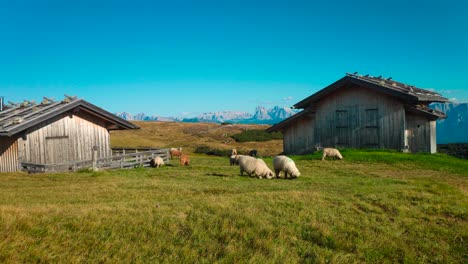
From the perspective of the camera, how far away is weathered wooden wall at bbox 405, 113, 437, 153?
30422 millimetres

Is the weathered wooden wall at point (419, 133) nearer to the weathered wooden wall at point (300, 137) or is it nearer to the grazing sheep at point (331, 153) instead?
the grazing sheep at point (331, 153)

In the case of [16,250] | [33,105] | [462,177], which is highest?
[33,105]

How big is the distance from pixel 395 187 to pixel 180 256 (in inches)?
460

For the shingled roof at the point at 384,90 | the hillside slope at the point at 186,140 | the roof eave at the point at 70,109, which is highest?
the shingled roof at the point at 384,90

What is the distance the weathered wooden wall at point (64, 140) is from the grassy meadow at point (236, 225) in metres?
9.93

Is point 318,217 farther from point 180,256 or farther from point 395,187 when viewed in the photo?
point 395,187

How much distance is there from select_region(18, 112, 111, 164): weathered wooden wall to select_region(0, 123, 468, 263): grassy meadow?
993 centimetres

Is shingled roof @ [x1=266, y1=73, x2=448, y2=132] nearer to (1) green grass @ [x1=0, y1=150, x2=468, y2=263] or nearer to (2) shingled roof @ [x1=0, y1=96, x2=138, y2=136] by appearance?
(1) green grass @ [x1=0, y1=150, x2=468, y2=263]

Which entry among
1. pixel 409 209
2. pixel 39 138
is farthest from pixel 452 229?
pixel 39 138

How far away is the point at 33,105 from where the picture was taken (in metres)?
29.8

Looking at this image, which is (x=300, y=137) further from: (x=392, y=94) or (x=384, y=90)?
(x=392, y=94)

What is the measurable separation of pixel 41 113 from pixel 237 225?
21051 mm

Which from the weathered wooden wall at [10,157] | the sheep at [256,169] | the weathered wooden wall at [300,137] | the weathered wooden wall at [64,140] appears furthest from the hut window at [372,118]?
the weathered wooden wall at [10,157]

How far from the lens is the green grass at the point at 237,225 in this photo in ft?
24.0
